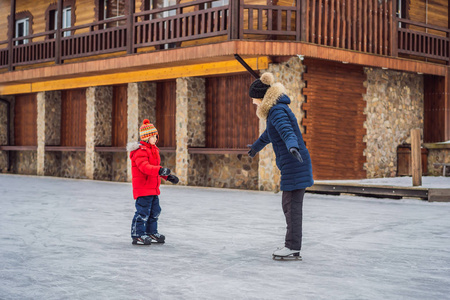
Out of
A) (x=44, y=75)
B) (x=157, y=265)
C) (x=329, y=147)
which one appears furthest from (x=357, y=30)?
(x=157, y=265)

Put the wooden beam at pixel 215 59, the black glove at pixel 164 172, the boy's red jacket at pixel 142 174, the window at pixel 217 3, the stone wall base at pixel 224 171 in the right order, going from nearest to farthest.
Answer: the black glove at pixel 164 172 < the boy's red jacket at pixel 142 174 < the wooden beam at pixel 215 59 < the stone wall base at pixel 224 171 < the window at pixel 217 3

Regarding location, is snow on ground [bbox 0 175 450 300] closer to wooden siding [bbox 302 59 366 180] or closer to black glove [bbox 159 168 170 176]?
black glove [bbox 159 168 170 176]

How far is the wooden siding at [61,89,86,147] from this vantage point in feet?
68.9

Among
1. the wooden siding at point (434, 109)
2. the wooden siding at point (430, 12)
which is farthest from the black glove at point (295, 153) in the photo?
the wooden siding at point (430, 12)

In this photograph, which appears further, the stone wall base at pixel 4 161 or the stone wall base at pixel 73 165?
the stone wall base at pixel 4 161

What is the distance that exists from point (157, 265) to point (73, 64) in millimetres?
14059

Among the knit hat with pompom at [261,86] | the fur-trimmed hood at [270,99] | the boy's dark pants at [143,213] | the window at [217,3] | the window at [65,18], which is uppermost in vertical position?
the window at [65,18]

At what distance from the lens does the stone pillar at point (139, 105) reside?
18.2 m

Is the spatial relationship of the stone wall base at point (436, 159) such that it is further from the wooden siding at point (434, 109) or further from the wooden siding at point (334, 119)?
the wooden siding at point (334, 119)

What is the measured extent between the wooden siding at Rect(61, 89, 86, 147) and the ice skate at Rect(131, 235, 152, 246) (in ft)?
47.4

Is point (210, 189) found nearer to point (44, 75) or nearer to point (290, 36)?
point (290, 36)

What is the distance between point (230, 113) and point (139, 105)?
3.16 m

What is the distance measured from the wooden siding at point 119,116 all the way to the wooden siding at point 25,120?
4.47 metres

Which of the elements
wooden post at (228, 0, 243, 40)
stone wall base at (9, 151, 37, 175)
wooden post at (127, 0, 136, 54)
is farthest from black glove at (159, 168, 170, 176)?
stone wall base at (9, 151, 37, 175)
